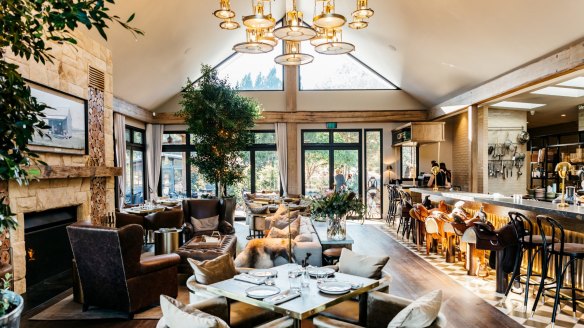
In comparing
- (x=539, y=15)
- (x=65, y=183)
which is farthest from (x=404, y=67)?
(x=65, y=183)

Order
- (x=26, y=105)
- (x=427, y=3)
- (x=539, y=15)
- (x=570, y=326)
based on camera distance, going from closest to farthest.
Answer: (x=26, y=105)
(x=570, y=326)
(x=539, y=15)
(x=427, y=3)

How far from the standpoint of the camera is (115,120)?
30.4 ft

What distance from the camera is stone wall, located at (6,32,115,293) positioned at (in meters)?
4.71

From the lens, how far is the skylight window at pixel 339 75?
12094 millimetres

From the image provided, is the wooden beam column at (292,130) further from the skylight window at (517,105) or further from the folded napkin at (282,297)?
the folded napkin at (282,297)

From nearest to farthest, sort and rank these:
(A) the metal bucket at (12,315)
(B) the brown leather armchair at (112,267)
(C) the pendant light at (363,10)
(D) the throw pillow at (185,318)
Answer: (A) the metal bucket at (12,315)
(D) the throw pillow at (185,318)
(B) the brown leather armchair at (112,267)
(C) the pendant light at (363,10)

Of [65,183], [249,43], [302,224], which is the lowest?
[302,224]

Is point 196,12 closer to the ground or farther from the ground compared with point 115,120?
farther from the ground

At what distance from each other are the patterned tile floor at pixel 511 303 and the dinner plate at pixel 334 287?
2.30 metres

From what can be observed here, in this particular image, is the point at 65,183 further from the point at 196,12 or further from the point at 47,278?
the point at 196,12

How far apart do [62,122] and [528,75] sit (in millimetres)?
7252

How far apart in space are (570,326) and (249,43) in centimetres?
536

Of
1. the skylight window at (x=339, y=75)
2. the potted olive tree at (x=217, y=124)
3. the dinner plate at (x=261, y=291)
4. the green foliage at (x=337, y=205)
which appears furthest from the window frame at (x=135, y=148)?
the dinner plate at (x=261, y=291)

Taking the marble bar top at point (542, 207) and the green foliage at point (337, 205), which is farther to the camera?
the green foliage at point (337, 205)
